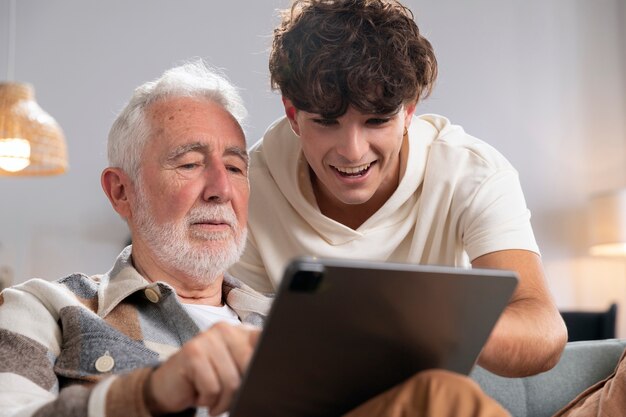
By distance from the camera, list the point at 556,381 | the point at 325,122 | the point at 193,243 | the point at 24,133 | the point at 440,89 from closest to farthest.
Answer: the point at 193,243
the point at 325,122
the point at 556,381
the point at 24,133
the point at 440,89

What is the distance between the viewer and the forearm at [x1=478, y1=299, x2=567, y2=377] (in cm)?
141

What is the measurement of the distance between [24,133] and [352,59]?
7.39 ft

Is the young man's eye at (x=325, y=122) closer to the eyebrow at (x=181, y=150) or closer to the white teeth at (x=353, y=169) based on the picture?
the white teeth at (x=353, y=169)

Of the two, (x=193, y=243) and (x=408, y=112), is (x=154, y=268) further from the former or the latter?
(x=408, y=112)

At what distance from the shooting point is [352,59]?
Result: 175 cm

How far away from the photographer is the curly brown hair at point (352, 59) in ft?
5.69

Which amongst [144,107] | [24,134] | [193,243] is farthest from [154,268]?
[24,134]

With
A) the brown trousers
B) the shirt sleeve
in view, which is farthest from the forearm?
the brown trousers

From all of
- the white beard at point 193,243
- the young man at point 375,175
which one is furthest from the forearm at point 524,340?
the white beard at point 193,243

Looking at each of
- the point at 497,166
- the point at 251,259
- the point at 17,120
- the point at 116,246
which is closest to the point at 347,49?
the point at 497,166

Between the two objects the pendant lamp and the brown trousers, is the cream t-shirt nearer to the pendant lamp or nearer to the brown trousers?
the brown trousers

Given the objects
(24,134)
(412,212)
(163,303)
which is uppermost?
(412,212)

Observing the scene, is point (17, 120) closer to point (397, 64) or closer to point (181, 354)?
point (397, 64)

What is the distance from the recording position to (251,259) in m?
2.13
